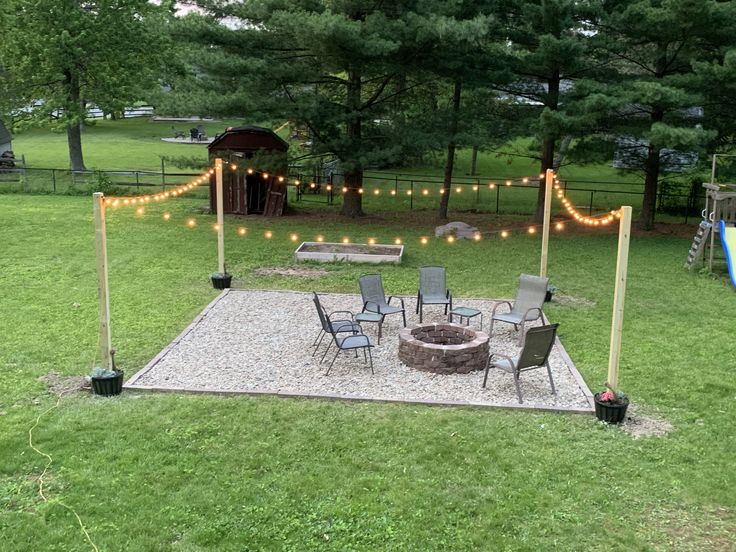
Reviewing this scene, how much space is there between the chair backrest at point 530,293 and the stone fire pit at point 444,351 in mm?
1604

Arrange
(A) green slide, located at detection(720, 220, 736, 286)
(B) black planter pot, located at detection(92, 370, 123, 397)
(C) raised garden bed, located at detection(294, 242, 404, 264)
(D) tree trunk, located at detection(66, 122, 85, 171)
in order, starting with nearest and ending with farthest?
1. (B) black planter pot, located at detection(92, 370, 123, 397)
2. (A) green slide, located at detection(720, 220, 736, 286)
3. (C) raised garden bed, located at detection(294, 242, 404, 264)
4. (D) tree trunk, located at detection(66, 122, 85, 171)

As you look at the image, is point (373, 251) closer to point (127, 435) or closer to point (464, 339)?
point (464, 339)

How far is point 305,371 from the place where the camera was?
863 cm

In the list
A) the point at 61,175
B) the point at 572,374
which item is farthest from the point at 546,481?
the point at 61,175

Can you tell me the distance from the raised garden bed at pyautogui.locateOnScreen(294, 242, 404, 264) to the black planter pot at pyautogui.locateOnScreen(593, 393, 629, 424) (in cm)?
789

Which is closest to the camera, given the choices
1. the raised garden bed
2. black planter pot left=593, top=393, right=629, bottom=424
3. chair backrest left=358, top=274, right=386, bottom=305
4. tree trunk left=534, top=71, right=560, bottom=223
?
black planter pot left=593, top=393, right=629, bottom=424

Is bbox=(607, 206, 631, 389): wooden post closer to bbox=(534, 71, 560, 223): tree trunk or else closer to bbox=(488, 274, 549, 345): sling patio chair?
bbox=(488, 274, 549, 345): sling patio chair

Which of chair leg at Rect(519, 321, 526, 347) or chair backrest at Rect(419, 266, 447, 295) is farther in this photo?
chair backrest at Rect(419, 266, 447, 295)

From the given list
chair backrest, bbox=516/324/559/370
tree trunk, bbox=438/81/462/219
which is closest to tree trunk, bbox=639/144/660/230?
tree trunk, bbox=438/81/462/219

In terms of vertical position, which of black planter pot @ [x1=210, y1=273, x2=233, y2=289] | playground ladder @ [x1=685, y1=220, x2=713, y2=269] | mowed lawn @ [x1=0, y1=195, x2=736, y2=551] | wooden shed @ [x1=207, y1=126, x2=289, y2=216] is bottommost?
mowed lawn @ [x1=0, y1=195, x2=736, y2=551]

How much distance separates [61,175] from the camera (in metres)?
28.0

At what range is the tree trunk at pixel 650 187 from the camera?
18828 millimetres

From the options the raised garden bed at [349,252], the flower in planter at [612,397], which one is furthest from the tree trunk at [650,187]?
the flower in planter at [612,397]

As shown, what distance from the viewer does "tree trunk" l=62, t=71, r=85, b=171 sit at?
1072 inches
